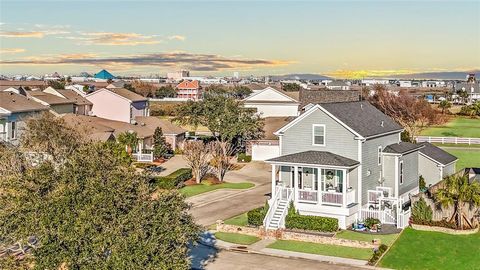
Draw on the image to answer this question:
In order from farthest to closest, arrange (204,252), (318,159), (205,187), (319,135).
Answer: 1. (205,187)
2. (319,135)
3. (318,159)
4. (204,252)

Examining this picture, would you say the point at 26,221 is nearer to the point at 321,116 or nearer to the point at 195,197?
the point at 321,116

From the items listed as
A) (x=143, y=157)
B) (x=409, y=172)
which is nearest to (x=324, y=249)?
(x=409, y=172)

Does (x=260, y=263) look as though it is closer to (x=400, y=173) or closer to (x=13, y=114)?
(x=400, y=173)

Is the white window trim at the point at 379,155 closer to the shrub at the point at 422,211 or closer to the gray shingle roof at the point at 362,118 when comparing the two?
the gray shingle roof at the point at 362,118

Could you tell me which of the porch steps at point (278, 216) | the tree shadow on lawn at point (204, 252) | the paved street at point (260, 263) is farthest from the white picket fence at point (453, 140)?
the paved street at point (260, 263)

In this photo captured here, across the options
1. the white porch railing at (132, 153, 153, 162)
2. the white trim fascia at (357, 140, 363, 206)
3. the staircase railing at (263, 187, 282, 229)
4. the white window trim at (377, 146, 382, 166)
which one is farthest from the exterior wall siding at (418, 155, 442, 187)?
the white porch railing at (132, 153, 153, 162)

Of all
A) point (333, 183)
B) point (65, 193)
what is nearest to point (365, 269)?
point (333, 183)
